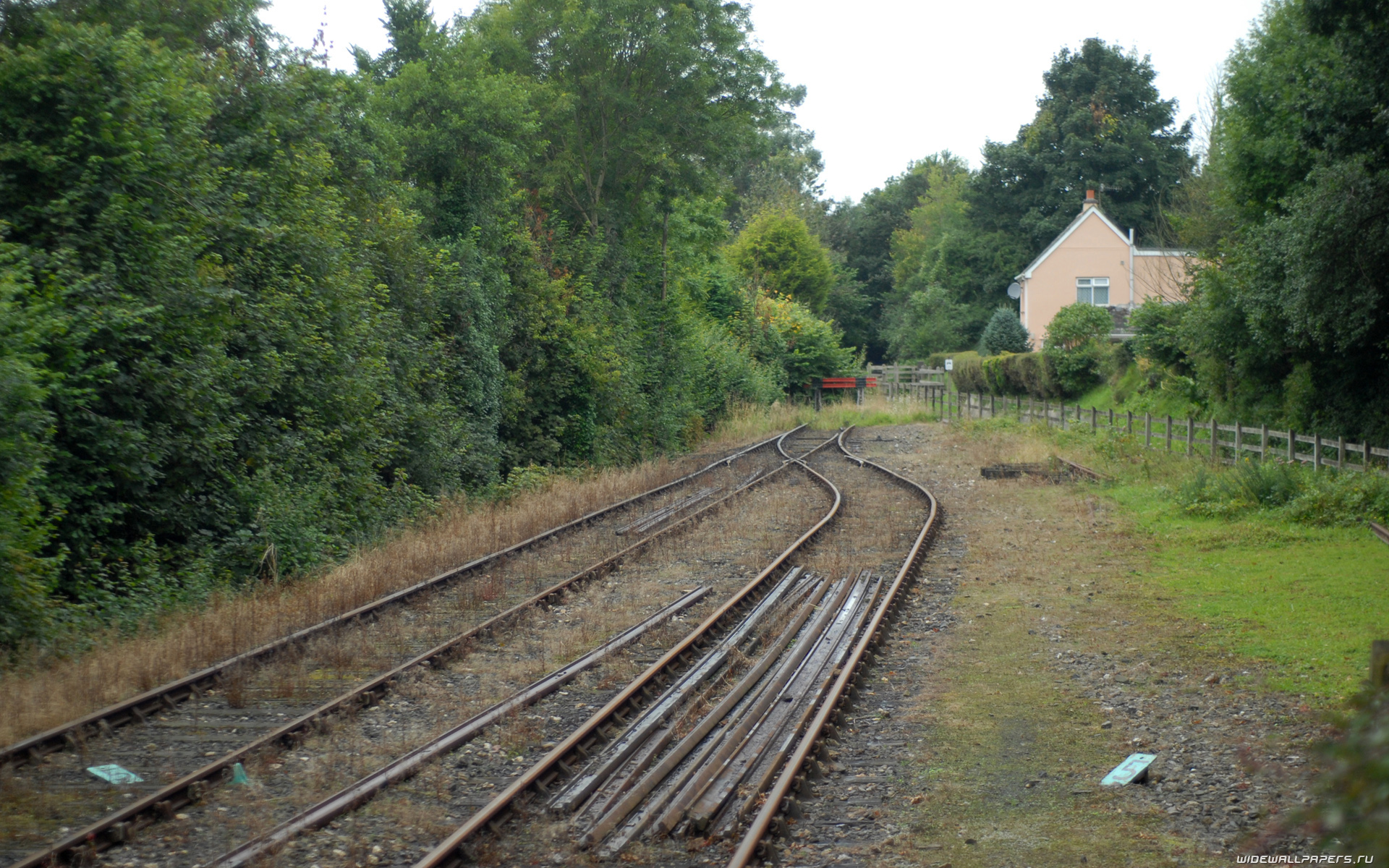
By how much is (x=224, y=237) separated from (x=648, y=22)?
1728 cm

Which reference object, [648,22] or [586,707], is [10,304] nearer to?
[586,707]

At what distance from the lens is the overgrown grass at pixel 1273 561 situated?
337 inches

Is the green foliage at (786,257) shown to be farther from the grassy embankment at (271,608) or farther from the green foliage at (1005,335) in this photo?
the grassy embankment at (271,608)

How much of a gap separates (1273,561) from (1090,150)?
4861cm

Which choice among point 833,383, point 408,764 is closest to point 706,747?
point 408,764

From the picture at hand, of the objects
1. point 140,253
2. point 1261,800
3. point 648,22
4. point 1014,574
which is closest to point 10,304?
point 140,253

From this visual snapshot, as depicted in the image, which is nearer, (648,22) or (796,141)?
(648,22)

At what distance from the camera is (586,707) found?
7441 millimetres

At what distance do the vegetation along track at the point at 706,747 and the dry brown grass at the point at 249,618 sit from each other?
10.6 feet

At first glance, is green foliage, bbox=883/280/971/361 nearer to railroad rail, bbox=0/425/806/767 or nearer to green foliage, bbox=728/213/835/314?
green foliage, bbox=728/213/835/314

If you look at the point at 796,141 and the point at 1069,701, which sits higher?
the point at 796,141

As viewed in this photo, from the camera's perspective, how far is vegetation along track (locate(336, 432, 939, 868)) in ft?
17.2

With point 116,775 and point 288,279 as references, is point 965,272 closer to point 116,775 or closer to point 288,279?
point 288,279

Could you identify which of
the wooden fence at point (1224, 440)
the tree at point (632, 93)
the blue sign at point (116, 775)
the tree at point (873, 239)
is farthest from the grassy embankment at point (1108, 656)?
the tree at point (873, 239)
